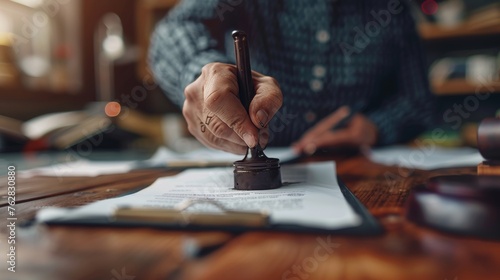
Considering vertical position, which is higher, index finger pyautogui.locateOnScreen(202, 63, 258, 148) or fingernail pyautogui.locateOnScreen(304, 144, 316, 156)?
index finger pyautogui.locateOnScreen(202, 63, 258, 148)

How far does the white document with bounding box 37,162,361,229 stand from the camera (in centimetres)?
35

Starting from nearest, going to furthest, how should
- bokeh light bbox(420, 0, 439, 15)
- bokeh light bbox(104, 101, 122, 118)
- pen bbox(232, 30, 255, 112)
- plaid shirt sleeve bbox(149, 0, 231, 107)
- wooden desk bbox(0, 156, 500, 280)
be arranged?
wooden desk bbox(0, 156, 500, 280) → pen bbox(232, 30, 255, 112) → plaid shirt sleeve bbox(149, 0, 231, 107) → bokeh light bbox(104, 101, 122, 118) → bokeh light bbox(420, 0, 439, 15)

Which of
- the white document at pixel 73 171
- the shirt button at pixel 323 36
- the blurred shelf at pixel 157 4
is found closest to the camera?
the white document at pixel 73 171

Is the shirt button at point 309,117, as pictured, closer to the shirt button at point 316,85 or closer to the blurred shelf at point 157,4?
the shirt button at point 316,85

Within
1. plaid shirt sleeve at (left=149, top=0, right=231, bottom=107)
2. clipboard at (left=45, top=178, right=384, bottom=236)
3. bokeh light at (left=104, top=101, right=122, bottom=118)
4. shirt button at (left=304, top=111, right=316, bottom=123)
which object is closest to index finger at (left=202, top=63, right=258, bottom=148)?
clipboard at (left=45, top=178, right=384, bottom=236)

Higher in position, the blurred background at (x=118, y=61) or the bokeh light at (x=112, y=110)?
the blurred background at (x=118, y=61)

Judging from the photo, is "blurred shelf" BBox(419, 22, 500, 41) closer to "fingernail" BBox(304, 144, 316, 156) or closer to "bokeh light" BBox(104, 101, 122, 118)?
"fingernail" BBox(304, 144, 316, 156)

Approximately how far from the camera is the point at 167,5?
263 centimetres

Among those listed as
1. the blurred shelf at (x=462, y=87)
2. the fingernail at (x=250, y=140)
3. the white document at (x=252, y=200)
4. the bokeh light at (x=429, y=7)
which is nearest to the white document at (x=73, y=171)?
the white document at (x=252, y=200)

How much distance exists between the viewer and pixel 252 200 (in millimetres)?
432

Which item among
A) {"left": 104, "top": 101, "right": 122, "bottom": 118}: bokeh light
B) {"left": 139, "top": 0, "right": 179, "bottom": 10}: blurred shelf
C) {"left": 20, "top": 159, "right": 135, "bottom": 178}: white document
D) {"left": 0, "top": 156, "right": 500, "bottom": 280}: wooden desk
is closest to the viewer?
{"left": 0, "top": 156, "right": 500, "bottom": 280}: wooden desk

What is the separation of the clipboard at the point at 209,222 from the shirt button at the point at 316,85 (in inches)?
45.1

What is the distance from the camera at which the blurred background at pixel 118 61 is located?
1.88 metres

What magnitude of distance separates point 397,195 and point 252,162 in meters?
0.16
